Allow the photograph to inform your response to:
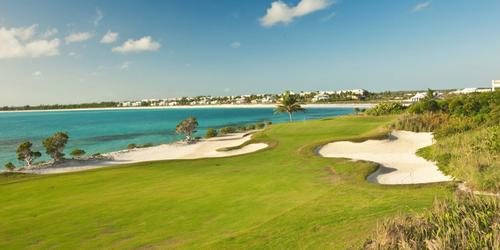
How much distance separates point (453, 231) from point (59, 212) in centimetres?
1439

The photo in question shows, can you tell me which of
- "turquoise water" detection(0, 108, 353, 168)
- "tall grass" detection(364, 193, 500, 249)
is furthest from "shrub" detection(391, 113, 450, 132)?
"turquoise water" detection(0, 108, 353, 168)

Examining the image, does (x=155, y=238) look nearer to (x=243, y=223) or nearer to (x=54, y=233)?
(x=243, y=223)

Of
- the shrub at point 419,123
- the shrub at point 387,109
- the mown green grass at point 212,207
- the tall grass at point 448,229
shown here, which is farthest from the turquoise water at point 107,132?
the tall grass at point 448,229

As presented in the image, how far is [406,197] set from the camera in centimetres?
1240

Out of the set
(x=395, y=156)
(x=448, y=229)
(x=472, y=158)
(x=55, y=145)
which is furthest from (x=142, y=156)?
(x=448, y=229)

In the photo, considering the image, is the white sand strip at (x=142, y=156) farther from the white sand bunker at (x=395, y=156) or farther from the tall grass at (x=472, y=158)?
the tall grass at (x=472, y=158)

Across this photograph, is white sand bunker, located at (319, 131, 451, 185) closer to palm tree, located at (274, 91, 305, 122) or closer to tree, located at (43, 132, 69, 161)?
tree, located at (43, 132, 69, 161)

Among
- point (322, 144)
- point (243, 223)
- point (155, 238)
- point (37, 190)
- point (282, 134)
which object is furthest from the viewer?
point (282, 134)

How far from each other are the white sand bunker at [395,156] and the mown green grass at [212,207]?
1465 mm

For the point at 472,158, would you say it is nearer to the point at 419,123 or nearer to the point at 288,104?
the point at 419,123

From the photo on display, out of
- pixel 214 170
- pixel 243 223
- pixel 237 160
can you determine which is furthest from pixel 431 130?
pixel 243 223

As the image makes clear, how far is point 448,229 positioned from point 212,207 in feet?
28.6

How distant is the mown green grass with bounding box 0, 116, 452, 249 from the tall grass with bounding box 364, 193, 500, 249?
66.6 inches

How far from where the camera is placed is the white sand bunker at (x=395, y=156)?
1706 centimetres
